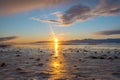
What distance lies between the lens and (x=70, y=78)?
19.0m

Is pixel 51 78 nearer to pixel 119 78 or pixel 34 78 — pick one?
pixel 34 78

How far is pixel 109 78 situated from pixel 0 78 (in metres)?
8.53

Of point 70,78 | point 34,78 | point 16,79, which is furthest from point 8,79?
point 70,78

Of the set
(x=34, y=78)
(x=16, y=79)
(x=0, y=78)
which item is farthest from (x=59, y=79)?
(x=0, y=78)

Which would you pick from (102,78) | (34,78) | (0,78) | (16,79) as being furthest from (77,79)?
(0,78)

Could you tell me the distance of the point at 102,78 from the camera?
19000 mm

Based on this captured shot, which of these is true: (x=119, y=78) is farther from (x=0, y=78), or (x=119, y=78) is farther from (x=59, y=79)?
(x=0, y=78)

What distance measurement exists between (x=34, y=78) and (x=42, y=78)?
0.63 meters

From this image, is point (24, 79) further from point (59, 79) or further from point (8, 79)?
point (59, 79)

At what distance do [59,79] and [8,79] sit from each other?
3.87 m

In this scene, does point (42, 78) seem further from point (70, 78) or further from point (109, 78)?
point (109, 78)

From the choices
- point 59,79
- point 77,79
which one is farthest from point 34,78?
point 77,79

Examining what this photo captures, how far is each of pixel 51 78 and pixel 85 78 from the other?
267 cm

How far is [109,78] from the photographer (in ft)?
62.7
